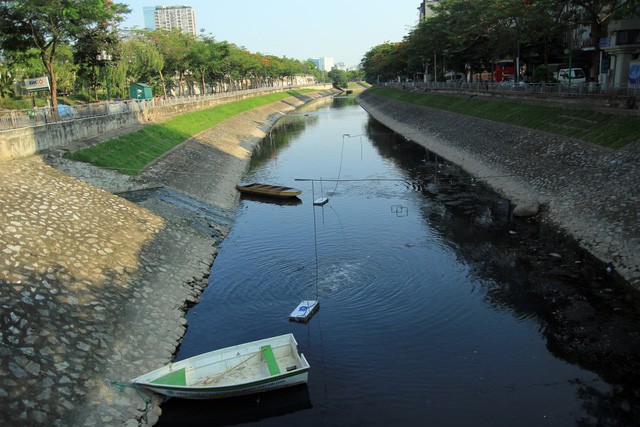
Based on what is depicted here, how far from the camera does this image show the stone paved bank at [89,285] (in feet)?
44.1

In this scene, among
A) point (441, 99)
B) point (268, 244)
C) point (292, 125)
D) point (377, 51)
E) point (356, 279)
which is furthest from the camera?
point (377, 51)

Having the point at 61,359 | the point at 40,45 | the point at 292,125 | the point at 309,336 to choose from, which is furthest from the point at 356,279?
the point at 292,125

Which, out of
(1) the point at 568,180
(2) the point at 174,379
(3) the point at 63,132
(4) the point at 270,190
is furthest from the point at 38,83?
(1) the point at 568,180

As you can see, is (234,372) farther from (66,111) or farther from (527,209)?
(66,111)

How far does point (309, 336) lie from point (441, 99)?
62944 millimetres

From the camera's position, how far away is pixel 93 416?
43.0ft

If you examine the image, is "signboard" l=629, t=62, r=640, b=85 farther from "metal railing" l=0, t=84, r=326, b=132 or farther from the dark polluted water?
"metal railing" l=0, t=84, r=326, b=132

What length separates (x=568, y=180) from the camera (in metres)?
30.5

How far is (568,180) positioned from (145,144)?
3281 centimetres

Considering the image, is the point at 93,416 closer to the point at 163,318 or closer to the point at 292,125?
the point at 163,318

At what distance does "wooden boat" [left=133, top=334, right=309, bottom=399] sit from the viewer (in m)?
14.5

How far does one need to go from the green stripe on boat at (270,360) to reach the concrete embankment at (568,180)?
15125mm

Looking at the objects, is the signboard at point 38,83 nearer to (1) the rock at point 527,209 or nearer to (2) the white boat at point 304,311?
(2) the white boat at point 304,311

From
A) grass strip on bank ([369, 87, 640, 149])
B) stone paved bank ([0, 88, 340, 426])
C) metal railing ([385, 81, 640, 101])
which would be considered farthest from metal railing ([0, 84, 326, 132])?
metal railing ([385, 81, 640, 101])
